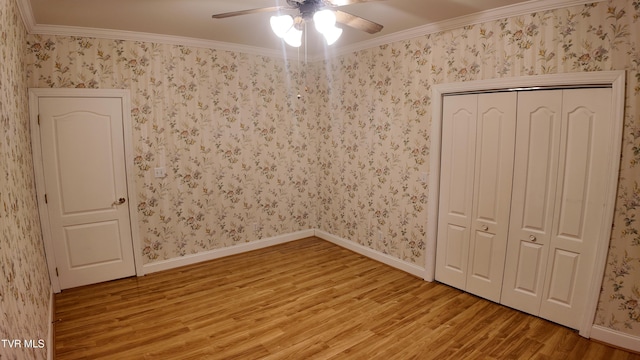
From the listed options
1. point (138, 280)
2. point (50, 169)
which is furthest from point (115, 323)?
point (50, 169)

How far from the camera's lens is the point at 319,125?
5.03 meters

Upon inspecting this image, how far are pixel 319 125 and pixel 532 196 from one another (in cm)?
299

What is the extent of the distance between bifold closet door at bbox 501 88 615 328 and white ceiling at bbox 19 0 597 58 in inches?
33.1

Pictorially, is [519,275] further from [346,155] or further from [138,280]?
[138,280]

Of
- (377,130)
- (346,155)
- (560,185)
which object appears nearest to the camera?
(560,185)

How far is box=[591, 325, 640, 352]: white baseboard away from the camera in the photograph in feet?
8.13

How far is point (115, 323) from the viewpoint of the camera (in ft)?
9.45

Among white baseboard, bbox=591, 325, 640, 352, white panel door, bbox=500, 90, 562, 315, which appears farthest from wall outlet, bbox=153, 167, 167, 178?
white baseboard, bbox=591, 325, 640, 352

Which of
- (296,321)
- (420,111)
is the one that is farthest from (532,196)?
(296,321)

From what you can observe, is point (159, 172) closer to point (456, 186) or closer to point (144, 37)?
point (144, 37)

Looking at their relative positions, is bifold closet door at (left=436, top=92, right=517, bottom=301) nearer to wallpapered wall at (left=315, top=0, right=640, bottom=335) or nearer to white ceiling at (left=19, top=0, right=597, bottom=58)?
wallpapered wall at (left=315, top=0, right=640, bottom=335)

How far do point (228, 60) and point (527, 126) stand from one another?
3.42 metres

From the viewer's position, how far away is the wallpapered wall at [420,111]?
2.42 meters

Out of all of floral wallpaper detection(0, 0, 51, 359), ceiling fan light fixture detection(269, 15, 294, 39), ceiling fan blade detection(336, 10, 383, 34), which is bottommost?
floral wallpaper detection(0, 0, 51, 359)
